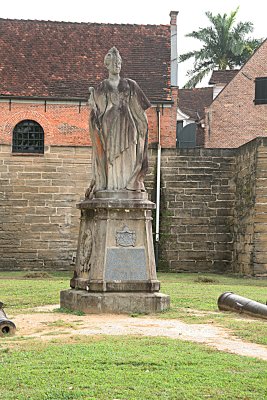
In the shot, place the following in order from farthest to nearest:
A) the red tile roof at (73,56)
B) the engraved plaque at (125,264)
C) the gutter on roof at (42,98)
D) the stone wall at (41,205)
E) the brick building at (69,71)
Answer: the red tile roof at (73,56)
the brick building at (69,71)
the gutter on roof at (42,98)
the stone wall at (41,205)
the engraved plaque at (125,264)

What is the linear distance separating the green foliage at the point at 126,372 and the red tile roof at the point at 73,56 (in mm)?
21426

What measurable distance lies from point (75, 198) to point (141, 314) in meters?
17.1

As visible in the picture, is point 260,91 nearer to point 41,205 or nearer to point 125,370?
point 41,205

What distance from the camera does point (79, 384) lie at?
7.50 m

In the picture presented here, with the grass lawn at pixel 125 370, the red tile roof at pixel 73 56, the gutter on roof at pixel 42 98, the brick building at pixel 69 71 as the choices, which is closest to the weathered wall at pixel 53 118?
the brick building at pixel 69 71

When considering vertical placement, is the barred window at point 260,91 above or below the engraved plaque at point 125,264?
above

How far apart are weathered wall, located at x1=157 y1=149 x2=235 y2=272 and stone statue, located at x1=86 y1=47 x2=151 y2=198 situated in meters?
16.0

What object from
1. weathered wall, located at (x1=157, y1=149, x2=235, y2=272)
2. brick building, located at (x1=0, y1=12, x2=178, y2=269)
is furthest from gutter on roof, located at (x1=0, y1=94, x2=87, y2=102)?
weathered wall, located at (x1=157, y1=149, x2=235, y2=272)

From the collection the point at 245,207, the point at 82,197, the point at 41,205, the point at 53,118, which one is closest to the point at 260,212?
the point at 245,207

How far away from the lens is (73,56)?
31984 mm

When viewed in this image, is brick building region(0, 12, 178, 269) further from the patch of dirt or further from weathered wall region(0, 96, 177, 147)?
the patch of dirt

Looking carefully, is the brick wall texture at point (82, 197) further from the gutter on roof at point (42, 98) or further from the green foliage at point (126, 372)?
the green foliage at point (126, 372)

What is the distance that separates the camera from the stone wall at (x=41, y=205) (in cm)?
2916

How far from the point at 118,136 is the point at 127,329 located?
10.8ft
